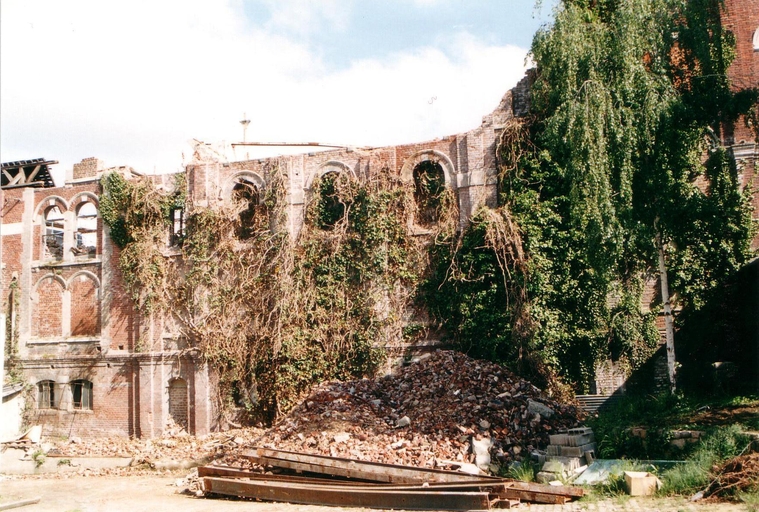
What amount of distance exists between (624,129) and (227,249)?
11.3 m

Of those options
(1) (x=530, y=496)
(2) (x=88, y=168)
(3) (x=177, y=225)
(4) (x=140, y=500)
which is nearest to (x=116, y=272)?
(3) (x=177, y=225)

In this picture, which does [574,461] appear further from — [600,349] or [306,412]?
[306,412]

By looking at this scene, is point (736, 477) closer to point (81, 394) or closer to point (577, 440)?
point (577, 440)

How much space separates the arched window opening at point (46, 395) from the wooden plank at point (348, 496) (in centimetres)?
1111

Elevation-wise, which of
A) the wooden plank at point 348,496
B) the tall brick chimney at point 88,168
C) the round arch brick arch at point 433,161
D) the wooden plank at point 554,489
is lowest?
the wooden plank at point 348,496

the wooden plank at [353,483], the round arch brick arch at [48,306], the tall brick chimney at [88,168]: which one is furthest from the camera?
the tall brick chimney at [88,168]

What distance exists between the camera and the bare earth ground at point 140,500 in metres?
9.34

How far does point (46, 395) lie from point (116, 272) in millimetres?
4601

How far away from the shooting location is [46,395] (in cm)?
2091

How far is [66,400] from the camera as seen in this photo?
2053 cm

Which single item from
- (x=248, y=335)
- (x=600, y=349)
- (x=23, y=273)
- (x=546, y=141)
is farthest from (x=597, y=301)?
(x=23, y=273)

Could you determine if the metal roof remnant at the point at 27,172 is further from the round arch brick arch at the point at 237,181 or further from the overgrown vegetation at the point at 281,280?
the round arch brick arch at the point at 237,181

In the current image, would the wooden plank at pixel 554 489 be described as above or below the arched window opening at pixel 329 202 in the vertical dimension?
below

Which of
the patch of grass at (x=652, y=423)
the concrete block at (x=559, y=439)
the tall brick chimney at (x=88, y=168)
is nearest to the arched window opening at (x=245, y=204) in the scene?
the tall brick chimney at (x=88, y=168)
